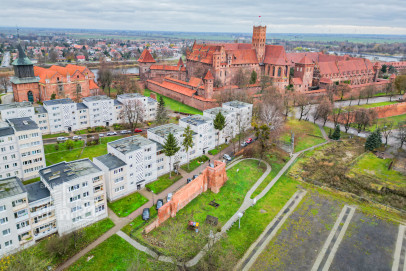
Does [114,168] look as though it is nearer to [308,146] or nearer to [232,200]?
[232,200]

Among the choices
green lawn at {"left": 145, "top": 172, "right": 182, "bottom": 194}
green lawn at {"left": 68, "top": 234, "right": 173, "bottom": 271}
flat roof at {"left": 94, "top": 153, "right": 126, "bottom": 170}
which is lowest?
green lawn at {"left": 68, "top": 234, "right": 173, "bottom": 271}

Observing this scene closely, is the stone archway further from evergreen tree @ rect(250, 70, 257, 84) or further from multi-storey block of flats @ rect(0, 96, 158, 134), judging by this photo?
evergreen tree @ rect(250, 70, 257, 84)

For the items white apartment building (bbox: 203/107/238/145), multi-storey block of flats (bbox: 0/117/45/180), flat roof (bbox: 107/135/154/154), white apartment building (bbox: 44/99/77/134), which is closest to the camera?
multi-storey block of flats (bbox: 0/117/45/180)

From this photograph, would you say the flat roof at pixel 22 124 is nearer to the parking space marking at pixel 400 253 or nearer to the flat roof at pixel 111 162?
the flat roof at pixel 111 162

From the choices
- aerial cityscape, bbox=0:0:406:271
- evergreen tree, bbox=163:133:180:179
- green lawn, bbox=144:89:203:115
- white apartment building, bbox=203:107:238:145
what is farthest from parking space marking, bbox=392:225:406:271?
green lawn, bbox=144:89:203:115

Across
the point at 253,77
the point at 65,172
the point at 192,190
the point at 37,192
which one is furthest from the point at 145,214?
the point at 253,77

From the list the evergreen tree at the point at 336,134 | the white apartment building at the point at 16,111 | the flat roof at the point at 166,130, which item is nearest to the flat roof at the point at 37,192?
the flat roof at the point at 166,130
